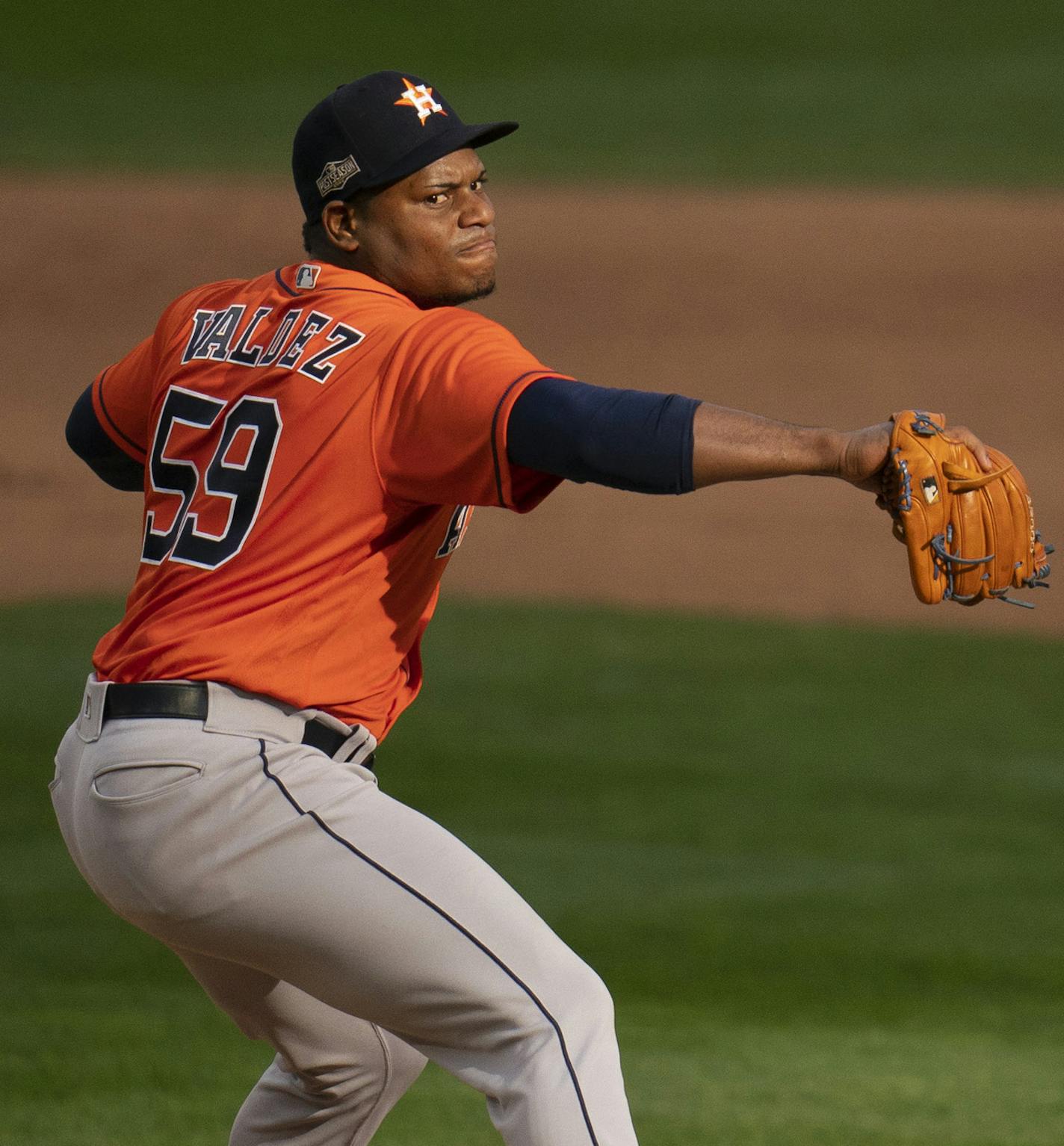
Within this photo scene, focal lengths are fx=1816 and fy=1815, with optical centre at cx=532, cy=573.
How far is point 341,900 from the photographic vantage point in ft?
7.52

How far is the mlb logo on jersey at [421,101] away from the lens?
9.09ft

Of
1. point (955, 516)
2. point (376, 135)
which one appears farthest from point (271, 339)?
point (955, 516)

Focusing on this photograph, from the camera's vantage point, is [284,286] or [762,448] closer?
[762,448]

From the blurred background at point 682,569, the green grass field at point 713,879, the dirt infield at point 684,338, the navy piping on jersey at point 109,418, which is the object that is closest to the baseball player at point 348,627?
the navy piping on jersey at point 109,418

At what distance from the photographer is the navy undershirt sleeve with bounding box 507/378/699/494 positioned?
89.6 inches

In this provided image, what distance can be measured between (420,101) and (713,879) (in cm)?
317

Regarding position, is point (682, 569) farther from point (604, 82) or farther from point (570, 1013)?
point (604, 82)

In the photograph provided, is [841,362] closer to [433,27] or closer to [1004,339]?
[1004,339]

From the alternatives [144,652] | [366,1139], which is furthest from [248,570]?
[366,1139]

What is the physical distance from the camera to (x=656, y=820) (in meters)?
5.95

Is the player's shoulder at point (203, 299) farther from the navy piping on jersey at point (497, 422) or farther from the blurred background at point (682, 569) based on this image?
the blurred background at point (682, 569)

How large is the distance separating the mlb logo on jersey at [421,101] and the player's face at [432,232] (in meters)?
0.07

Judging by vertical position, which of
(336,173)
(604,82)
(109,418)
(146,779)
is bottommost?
(604,82)

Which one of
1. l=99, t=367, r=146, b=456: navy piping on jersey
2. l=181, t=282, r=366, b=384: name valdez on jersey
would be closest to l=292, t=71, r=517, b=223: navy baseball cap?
l=181, t=282, r=366, b=384: name valdez on jersey
